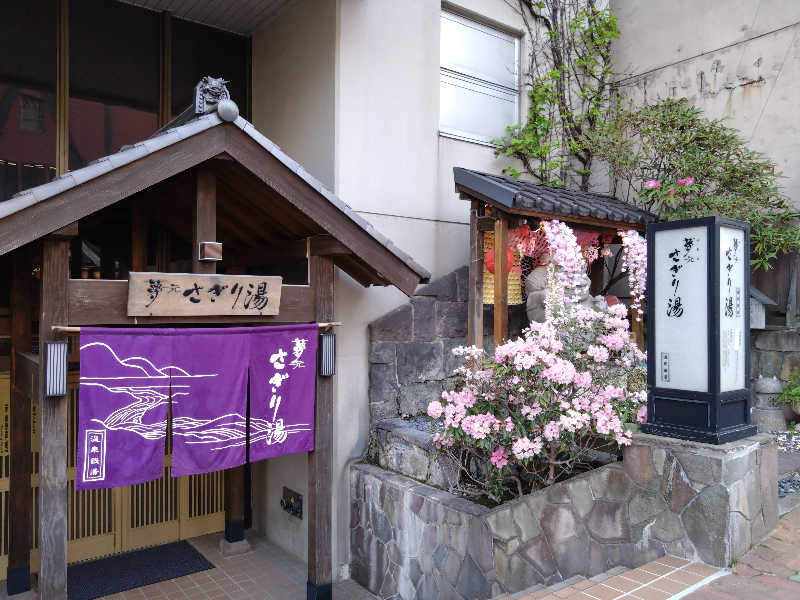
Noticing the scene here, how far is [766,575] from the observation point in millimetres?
4742

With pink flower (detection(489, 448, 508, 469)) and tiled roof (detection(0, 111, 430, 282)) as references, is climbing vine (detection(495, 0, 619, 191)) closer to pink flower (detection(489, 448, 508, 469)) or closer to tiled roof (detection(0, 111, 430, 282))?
tiled roof (detection(0, 111, 430, 282))

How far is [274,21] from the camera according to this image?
8422mm

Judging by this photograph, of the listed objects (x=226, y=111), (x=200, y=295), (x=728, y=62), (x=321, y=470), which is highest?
(x=728, y=62)

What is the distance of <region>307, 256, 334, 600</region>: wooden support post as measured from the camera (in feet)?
20.5

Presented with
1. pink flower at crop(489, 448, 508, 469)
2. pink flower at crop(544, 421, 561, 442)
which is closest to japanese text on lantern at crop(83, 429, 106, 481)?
pink flower at crop(489, 448, 508, 469)

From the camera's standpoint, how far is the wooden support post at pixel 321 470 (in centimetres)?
625

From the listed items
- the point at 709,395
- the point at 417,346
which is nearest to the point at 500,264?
the point at 417,346

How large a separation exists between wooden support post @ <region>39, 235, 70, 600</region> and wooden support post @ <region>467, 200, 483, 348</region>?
4779mm

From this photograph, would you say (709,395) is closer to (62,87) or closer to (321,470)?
(321,470)

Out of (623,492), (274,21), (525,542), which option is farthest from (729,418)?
(274,21)

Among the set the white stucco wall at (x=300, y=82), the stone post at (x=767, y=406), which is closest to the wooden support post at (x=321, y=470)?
the white stucco wall at (x=300, y=82)

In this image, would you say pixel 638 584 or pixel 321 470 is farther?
pixel 321 470

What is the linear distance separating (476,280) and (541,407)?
8.51 ft

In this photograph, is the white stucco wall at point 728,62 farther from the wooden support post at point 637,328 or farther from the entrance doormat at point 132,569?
the entrance doormat at point 132,569
